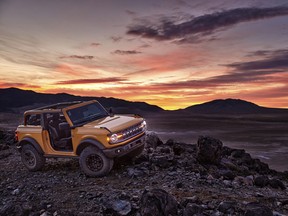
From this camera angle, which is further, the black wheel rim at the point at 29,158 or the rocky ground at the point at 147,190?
the black wheel rim at the point at 29,158

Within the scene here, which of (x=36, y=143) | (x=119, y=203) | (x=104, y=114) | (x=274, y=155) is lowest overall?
(x=274, y=155)

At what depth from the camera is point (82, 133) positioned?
10203 mm

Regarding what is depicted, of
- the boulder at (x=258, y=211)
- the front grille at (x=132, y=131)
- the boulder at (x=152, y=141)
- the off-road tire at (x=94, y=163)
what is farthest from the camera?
the boulder at (x=152, y=141)

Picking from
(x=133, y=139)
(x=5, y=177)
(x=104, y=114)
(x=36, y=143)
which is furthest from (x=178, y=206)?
(x=5, y=177)

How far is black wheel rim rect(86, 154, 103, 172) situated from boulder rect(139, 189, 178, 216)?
3.67m

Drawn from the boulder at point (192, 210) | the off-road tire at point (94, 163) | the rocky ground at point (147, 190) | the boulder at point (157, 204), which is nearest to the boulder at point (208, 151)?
the rocky ground at point (147, 190)

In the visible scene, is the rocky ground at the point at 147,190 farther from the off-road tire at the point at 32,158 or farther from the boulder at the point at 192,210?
the off-road tire at the point at 32,158

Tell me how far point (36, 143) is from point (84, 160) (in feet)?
8.52

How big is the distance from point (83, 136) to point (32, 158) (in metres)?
3.24

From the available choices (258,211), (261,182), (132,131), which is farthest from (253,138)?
(258,211)

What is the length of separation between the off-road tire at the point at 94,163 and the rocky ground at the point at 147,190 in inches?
9.4

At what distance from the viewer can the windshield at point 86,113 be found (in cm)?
1089

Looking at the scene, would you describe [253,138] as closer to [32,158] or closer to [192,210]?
[32,158]

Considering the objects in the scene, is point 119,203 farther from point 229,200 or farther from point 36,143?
point 36,143
